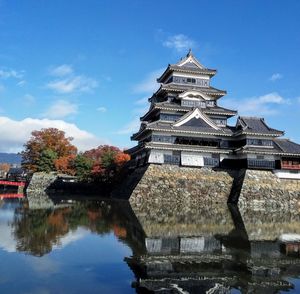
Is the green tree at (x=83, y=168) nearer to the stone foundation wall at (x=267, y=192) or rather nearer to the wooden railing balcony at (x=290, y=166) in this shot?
the stone foundation wall at (x=267, y=192)

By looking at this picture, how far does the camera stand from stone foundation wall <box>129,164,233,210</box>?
3005cm

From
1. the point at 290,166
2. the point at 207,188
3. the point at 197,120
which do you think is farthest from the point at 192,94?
the point at 290,166

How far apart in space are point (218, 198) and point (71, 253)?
823 inches

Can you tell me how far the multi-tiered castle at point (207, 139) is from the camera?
3309 cm

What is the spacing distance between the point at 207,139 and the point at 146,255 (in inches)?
945

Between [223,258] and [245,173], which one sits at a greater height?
[245,173]

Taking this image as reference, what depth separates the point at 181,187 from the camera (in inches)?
1220

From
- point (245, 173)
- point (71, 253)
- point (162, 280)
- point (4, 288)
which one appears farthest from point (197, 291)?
point (245, 173)

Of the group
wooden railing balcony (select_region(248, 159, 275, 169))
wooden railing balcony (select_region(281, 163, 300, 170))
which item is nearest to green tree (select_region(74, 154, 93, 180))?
wooden railing balcony (select_region(248, 159, 275, 169))

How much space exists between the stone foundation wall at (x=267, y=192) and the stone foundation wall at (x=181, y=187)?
85.7 inches

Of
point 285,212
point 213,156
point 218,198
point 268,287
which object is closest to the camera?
point 268,287

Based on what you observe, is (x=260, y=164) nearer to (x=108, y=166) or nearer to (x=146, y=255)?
(x=108, y=166)

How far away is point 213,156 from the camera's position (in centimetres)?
3431

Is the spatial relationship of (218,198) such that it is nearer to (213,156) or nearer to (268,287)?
(213,156)
